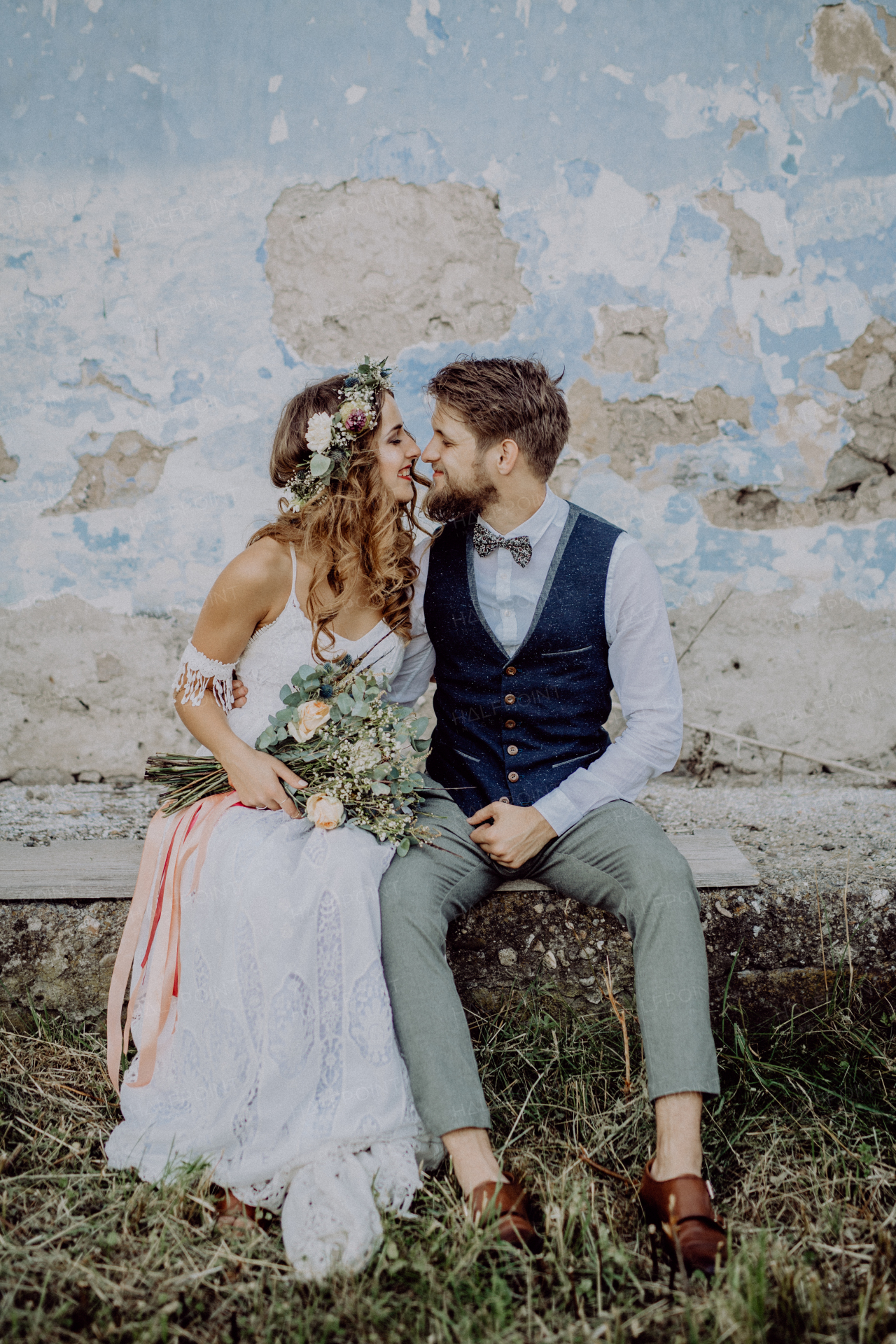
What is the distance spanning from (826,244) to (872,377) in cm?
52

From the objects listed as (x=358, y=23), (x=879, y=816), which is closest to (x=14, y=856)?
(x=879, y=816)

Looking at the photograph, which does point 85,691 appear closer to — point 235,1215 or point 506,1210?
point 235,1215

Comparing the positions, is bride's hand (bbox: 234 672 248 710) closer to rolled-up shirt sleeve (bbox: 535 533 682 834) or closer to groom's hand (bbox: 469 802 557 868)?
groom's hand (bbox: 469 802 557 868)

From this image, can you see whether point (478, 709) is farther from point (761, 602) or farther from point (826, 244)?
point (826, 244)

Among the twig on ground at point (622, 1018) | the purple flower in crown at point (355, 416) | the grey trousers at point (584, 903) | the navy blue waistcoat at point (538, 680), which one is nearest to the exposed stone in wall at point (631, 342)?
the navy blue waistcoat at point (538, 680)

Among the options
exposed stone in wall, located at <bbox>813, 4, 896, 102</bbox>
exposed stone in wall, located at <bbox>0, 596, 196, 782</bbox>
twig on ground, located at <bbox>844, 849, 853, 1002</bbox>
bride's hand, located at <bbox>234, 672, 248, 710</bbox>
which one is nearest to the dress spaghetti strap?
bride's hand, located at <bbox>234, 672, 248, 710</bbox>

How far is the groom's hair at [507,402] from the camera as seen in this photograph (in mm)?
2596

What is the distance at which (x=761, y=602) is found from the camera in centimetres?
377

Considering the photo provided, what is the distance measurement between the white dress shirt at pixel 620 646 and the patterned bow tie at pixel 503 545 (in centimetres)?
1

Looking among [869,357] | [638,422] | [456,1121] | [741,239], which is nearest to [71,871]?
[456,1121]

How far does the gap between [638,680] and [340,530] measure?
0.87m

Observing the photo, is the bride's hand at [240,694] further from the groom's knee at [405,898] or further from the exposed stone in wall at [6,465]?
the exposed stone in wall at [6,465]

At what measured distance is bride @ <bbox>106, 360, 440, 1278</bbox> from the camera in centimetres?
196

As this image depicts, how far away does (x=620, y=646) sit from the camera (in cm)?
252
